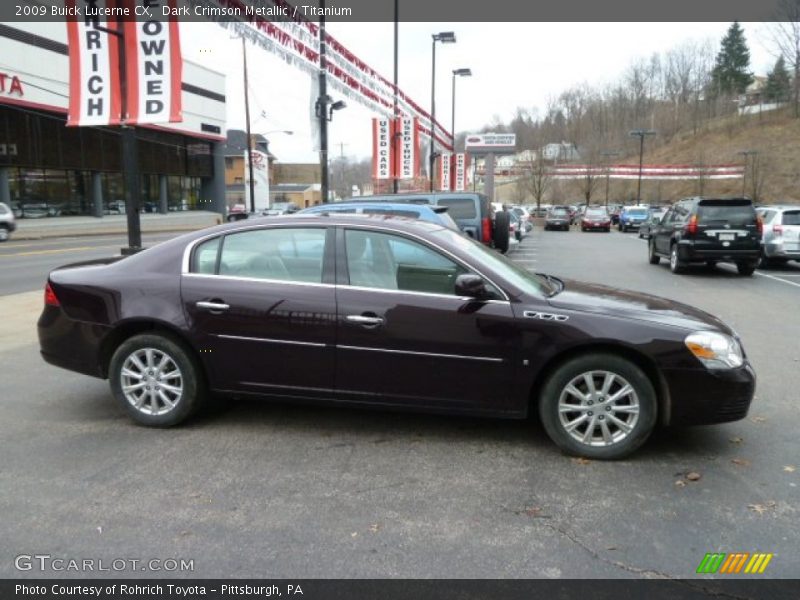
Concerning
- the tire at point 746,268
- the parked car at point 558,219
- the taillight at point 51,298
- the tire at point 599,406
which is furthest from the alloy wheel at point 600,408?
the parked car at point 558,219

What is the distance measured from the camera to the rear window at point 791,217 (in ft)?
50.6

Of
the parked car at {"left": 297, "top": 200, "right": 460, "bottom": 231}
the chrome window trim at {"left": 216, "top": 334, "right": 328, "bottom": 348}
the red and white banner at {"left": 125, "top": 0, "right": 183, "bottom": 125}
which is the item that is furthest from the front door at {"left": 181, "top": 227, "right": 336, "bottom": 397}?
the red and white banner at {"left": 125, "top": 0, "right": 183, "bottom": 125}

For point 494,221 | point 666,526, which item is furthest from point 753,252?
point 666,526

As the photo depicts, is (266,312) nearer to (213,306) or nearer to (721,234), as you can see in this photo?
(213,306)

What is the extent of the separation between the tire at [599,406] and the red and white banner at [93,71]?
7054 mm

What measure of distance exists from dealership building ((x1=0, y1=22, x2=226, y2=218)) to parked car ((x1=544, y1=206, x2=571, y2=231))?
24539 millimetres

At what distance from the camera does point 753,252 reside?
47.0 ft

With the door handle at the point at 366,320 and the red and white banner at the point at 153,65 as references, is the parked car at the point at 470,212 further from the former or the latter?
the door handle at the point at 366,320

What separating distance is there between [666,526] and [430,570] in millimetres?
1295

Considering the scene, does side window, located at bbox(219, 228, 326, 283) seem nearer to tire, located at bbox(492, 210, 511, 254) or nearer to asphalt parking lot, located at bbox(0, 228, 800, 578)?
asphalt parking lot, located at bbox(0, 228, 800, 578)

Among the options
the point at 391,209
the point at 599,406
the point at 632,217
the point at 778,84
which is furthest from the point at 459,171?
the point at 778,84

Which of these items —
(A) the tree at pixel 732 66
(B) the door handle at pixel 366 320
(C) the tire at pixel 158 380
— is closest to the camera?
(B) the door handle at pixel 366 320

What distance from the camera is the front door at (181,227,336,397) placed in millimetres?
4430
